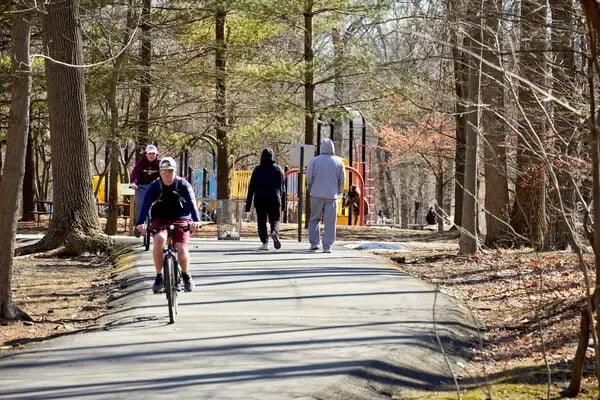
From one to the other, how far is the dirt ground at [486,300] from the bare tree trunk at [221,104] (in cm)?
1306

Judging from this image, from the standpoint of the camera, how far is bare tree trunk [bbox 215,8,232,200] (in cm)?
3432

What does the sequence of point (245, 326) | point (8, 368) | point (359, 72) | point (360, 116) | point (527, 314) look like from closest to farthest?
1. point (8, 368)
2. point (245, 326)
3. point (527, 314)
4. point (359, 72)
5. point (360, 116)

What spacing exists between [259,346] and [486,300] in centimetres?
563

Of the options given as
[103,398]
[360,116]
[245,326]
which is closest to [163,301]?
[245,326]

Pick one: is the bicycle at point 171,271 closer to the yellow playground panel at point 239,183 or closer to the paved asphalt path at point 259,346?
the paved asphalt path at point 259,346

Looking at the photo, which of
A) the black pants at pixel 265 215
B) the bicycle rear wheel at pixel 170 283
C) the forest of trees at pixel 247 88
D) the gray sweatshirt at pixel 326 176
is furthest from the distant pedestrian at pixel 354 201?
the bicycle rear wheel at pixel 170 283

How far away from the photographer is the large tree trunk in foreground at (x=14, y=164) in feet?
41.7

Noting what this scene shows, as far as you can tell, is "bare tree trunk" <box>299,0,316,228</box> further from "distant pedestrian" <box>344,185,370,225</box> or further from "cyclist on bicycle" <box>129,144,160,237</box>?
"cyclist on bicycle" <box>129,144,160,237</box>

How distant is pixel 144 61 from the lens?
31969 mm

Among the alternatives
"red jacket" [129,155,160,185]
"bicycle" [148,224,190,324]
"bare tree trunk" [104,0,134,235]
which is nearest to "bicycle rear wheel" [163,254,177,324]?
"bicycle" [148,224,190,324]

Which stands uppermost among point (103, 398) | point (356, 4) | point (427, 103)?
point (356, 4)

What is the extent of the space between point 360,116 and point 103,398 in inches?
1204

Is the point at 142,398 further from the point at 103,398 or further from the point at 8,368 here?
the point at 8,368

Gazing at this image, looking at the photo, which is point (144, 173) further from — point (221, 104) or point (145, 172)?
point (221, 104)
